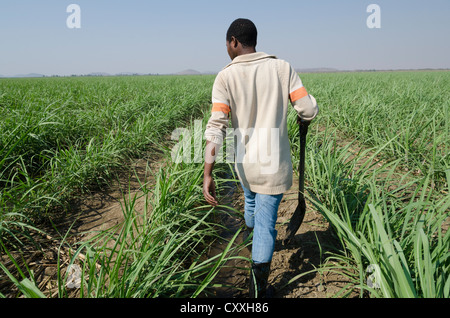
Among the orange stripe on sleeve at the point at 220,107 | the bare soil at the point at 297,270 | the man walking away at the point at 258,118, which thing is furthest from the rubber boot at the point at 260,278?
the orange stripe on sleeve at the point at 220,107

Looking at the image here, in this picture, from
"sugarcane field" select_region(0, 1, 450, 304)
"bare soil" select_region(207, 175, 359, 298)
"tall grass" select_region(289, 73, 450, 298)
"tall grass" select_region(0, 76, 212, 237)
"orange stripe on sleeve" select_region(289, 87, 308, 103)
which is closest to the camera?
"tall grass" select_region(289, 73, 450, 298)

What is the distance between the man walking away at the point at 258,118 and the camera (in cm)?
126

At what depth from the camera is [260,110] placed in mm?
1292

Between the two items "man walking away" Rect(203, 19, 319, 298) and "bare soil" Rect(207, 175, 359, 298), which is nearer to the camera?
"man walking away" Rect(203, 19, 319, 298)

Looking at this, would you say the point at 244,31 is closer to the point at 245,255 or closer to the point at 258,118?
the point at 258,118

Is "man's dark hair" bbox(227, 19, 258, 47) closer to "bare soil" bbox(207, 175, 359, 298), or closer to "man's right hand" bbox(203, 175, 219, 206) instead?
"man's right hand" bbox(203, 175, 219, 206)

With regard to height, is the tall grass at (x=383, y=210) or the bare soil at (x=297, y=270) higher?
the tall grass at (x=383, y=210)

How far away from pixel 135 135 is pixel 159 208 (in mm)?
2241

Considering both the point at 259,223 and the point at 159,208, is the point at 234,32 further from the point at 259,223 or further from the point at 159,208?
the point at 159,208

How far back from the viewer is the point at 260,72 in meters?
1.25

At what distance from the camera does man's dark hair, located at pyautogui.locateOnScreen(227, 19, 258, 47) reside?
1248 mm

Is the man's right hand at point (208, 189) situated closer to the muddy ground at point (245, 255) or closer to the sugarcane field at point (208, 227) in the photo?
the sugarcane field at point (208, 227)

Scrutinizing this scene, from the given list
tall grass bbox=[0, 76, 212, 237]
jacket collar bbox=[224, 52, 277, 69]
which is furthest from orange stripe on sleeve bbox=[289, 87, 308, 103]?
tall grass bbox=[0, 76, 212, 237]
